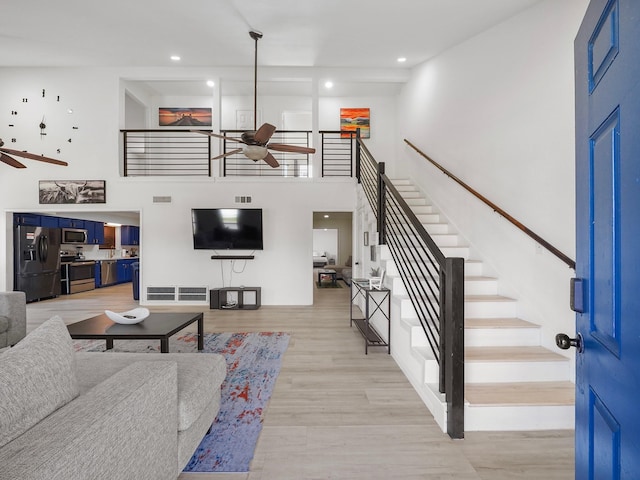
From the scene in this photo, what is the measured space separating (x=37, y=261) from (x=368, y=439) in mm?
8309

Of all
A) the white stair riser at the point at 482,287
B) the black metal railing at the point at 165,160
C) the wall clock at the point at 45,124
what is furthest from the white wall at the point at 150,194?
the white stair riser at the point at 482,287

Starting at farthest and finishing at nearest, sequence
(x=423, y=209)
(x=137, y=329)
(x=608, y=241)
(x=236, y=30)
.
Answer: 1. (x=423, y=209)
2. (x=236, y=30)
3. (x=137, y=329)
4. (x=608, y=241)

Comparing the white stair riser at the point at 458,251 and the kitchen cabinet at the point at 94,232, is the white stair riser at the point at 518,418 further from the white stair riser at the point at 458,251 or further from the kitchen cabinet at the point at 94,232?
the kitchen cabinet at the point at 94,232

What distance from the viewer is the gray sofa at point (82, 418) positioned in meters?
0.87

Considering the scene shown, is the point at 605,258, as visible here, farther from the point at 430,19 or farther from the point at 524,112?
the point at 430,19

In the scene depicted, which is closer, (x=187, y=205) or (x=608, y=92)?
(x=608, y=92)

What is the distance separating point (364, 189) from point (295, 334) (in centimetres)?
260

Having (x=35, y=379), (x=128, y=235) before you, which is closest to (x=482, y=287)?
(x=35, y=379)

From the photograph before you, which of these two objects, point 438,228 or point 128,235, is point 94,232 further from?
point 438,228

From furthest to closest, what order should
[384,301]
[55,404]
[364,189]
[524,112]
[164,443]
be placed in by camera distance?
[364,189] → [384,301] → [524,112] → [164,443] → [55,404]

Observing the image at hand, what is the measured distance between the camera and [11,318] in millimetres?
3363

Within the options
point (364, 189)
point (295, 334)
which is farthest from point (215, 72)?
point (295, 334)

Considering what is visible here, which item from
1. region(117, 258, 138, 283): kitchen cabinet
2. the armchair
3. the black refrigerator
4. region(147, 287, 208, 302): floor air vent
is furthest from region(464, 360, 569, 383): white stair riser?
region(117, 258, 138, 283): kitchen cabinet

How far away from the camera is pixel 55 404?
1.12m
